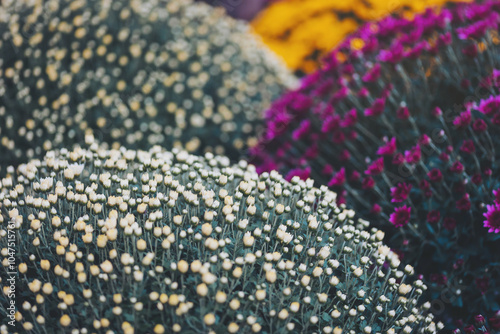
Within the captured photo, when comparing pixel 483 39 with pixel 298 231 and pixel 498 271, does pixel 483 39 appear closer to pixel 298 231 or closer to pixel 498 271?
pixel 498 271

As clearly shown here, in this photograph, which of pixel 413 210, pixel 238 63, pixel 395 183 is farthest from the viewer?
pixel 238 63

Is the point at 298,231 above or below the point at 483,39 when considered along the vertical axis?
below

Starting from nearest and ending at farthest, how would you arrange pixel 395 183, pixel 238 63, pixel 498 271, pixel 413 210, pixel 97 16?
pixel 498 271 < pixel 413 210 < pixel 395 183 < pixel 97 16 < pixel 238 63

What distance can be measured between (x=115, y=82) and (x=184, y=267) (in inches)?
106

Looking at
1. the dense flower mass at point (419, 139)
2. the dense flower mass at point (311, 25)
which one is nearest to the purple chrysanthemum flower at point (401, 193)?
the dense flower mass at point (419, 139)

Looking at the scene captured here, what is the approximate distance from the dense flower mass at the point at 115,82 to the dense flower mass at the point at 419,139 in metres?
0.68

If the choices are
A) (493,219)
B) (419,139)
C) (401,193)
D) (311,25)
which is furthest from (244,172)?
(311,25)

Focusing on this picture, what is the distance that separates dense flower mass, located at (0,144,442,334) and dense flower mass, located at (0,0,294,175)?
1.46m

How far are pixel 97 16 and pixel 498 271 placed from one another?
3868 mm

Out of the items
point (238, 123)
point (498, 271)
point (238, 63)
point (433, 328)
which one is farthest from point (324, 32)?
point (433, 328)

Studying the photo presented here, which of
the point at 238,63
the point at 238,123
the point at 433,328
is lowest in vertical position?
the point at 238,123

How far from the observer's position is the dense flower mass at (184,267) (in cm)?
170

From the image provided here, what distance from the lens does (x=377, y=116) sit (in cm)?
307

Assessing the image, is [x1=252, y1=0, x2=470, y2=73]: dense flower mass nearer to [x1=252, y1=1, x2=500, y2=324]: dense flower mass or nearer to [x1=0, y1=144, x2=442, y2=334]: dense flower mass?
[x1=252, y1=1, x2=500, y2=324]: dense flower mass
